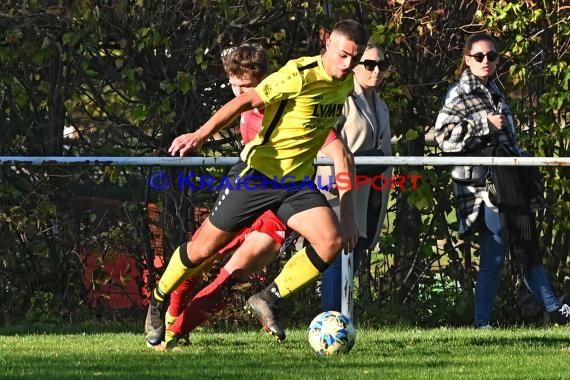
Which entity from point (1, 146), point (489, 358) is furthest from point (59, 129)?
point (489, 358)

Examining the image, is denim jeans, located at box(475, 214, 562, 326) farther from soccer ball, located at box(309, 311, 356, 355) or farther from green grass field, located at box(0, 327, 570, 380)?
soccer ball, located at box(309, 311, 356, 355)

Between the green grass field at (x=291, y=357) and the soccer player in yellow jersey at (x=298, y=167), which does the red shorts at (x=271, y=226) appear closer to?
the soccer player in yellow jersey at (x=298, y=167)

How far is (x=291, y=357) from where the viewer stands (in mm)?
7574

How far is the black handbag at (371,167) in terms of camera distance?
924 centimetres

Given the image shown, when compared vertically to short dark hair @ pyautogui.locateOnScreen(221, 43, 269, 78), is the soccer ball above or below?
below

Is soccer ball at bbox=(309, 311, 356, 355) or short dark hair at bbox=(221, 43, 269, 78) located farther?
short dark hair at bbox=(221, 43, 269, 78)

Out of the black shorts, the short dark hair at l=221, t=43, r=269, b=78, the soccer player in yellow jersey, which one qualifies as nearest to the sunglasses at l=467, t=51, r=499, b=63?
the short dark hair at l=221, t=43, r=269, b=78

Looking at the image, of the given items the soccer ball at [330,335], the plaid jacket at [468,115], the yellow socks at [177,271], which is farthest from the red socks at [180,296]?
the plaid jacket at [468,115]

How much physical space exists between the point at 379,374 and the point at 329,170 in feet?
8.96

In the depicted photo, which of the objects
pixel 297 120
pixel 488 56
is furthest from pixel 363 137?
pixel 297 120

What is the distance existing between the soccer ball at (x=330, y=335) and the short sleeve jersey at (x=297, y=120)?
823mm

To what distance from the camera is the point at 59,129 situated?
10.7 metres

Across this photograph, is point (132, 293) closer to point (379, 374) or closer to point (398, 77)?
point (398, 77)

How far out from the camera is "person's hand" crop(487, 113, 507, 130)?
370 inches
